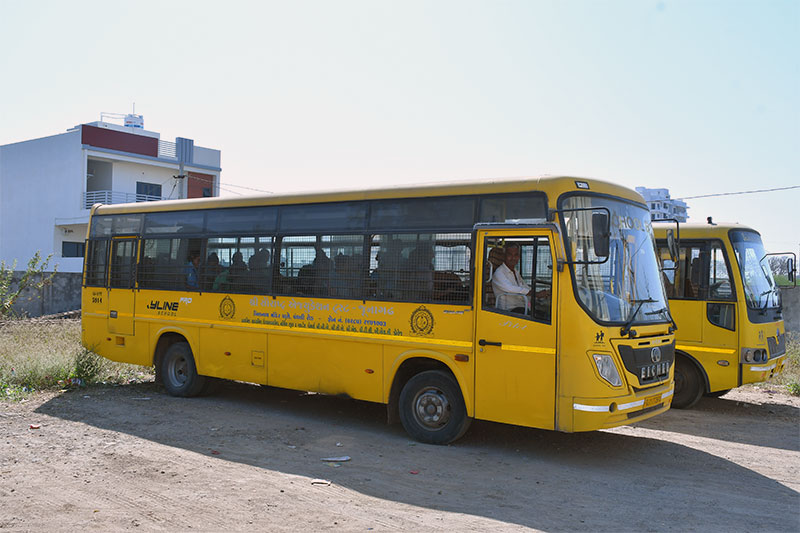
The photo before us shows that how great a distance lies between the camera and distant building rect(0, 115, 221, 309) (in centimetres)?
3550

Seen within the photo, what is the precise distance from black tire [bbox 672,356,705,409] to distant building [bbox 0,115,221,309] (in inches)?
1168

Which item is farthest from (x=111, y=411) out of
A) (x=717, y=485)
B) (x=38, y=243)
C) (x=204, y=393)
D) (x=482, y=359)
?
(x=38, y=243)

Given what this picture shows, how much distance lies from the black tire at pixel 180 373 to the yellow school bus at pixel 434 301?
0.10ft

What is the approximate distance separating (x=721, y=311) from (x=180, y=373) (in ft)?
27.6

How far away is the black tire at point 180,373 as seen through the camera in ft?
35.1

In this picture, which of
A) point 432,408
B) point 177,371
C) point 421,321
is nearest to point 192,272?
point 177,371

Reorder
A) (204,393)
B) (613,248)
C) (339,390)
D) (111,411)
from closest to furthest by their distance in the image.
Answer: (613,248)
(339,390)
(111,411)
(204,393)

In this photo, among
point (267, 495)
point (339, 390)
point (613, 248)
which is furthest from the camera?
point (339, 390)

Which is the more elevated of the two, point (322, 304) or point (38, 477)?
point (322, 304)

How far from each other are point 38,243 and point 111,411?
32.7 meters

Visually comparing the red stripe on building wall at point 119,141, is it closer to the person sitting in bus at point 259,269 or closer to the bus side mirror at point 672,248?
the person sitting in bus at point 259,269

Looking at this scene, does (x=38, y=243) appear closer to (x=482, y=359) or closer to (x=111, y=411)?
(x=111, y=411)

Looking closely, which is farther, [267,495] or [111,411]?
[111,411]

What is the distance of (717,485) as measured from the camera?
6.66m
